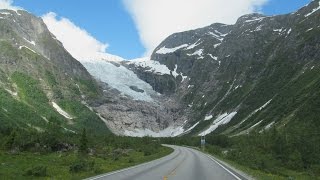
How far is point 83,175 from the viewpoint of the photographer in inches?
1171

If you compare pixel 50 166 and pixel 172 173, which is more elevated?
pixel 50 166

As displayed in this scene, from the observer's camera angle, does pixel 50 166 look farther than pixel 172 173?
Yes

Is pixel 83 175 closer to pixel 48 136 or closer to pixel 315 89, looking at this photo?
pixel 48 136

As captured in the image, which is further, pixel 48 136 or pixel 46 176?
pixel 48 136

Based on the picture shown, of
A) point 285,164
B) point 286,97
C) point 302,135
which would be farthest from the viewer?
point 286,97

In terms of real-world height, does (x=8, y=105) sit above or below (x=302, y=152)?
above

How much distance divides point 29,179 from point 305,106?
14199 cm

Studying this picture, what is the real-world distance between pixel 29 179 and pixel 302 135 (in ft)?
263

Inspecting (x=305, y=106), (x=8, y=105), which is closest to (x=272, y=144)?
(x=305, y=106)

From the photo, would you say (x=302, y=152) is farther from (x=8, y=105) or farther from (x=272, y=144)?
(x=8, y=105)

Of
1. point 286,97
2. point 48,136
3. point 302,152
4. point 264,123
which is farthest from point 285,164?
point 286,97

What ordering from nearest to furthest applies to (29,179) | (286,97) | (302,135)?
(29,179)
(302,135)
(286,97)

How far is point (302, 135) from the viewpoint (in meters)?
97.1

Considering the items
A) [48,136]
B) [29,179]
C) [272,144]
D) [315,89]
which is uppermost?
[315,89]
